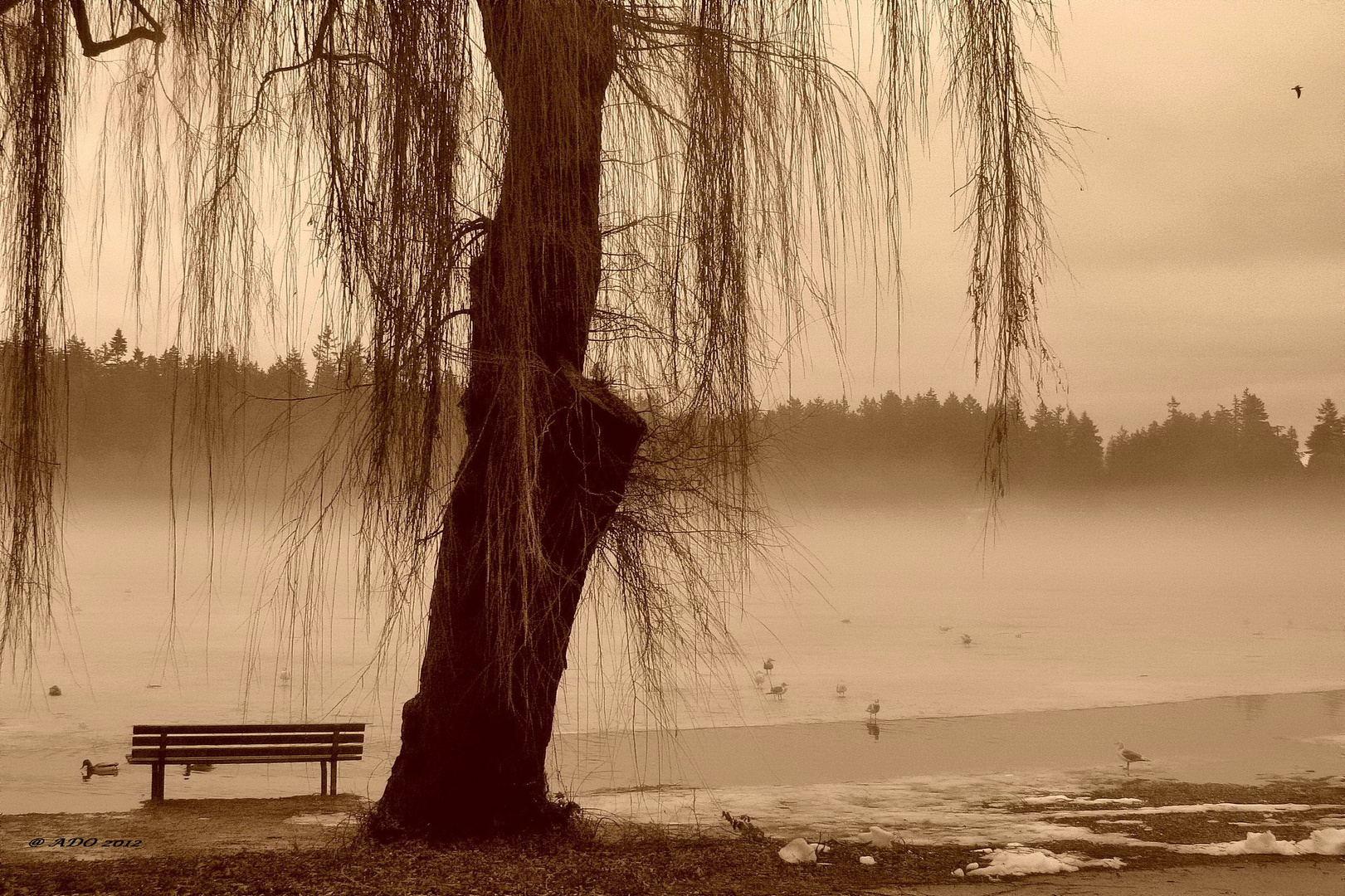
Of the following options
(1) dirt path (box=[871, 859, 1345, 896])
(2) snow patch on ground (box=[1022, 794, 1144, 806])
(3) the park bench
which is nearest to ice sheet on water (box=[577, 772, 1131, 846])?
(2) snow patch on ground (box=[1022, 794, 1144, 806])

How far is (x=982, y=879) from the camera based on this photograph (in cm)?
453

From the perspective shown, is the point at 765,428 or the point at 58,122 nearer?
the point at 58,122

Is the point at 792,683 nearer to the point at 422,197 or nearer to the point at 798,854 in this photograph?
the point at 798,854

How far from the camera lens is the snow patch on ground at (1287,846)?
5.10 m

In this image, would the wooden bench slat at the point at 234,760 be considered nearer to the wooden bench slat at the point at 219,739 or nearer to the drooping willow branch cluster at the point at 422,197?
the wooden bench slat at the point at 219,739

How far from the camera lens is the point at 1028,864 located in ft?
15.8

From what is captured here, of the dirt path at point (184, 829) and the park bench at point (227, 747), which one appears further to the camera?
the park bench at point (227, 747)

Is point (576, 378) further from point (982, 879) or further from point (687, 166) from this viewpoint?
point (982, 879)

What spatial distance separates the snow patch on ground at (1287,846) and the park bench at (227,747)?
5600 millimetres

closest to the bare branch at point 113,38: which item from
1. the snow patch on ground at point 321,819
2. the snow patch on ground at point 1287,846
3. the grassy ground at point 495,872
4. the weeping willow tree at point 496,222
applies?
the weeping willow tree at point 496,222

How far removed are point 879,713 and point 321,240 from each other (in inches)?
482

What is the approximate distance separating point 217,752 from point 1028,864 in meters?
5.63

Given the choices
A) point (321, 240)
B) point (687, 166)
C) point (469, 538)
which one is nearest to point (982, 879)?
point (469, 538)

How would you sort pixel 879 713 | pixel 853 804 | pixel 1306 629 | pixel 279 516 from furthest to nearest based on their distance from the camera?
pixel 1306 629, pixel 879 713, pixel 853 804, pixel 279 516
